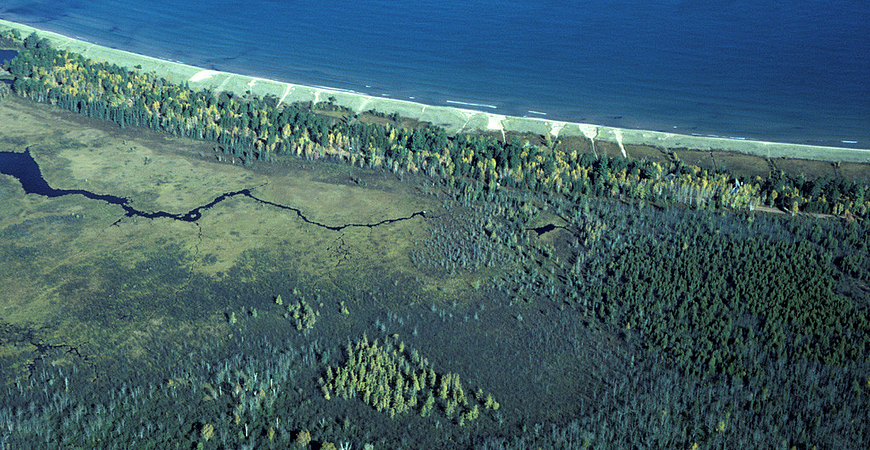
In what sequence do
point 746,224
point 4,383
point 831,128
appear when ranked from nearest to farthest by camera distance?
point 4,383, point 746,224, point 831,128

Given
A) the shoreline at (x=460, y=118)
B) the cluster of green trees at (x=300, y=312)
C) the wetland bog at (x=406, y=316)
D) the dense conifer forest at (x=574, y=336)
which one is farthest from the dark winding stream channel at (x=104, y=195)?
the shoreline at (x=460, y=118)

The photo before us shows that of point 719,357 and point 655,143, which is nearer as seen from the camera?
point 719,357

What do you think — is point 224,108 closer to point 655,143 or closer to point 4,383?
point 4,383

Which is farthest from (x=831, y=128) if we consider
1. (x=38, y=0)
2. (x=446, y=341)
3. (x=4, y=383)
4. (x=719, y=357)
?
(x=38, y=0)

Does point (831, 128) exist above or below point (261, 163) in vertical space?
above

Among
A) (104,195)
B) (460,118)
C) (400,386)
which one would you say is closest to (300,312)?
(400,386)

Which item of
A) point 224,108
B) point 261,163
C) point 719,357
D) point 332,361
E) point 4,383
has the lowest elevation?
point 4,383

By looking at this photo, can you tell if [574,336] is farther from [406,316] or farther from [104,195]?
[104,195]
